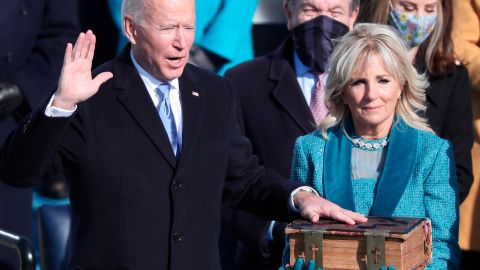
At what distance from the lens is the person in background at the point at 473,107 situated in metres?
6.27

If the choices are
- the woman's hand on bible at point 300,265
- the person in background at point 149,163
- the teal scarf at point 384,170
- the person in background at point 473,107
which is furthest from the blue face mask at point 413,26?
the woman's hand on bible at point 300,265

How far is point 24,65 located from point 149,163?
5.88ft

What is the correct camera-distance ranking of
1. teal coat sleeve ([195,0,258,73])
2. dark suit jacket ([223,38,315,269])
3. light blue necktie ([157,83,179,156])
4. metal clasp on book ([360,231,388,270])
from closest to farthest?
metal clasp on book ([360,231,388,270]), light blue necktie ([157,83,179,156]), dark suit jacket ([223,38,315,269]), teal coat sleeve ([195,0,258,73])

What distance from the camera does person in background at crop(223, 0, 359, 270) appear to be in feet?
18.9

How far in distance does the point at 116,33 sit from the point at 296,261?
10.4 feet

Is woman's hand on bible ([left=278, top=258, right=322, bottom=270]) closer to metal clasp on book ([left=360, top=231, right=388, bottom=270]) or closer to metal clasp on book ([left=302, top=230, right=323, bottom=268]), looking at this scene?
metal clasp on book ([left=302, top=230, right=323, bottom=268])

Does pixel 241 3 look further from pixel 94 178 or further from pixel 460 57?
pixel 94 178

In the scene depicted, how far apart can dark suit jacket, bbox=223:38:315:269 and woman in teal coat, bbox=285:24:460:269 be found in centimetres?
77

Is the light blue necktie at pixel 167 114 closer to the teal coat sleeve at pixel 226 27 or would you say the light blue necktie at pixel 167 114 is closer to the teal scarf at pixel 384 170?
the teal scarf at pixel 384 170

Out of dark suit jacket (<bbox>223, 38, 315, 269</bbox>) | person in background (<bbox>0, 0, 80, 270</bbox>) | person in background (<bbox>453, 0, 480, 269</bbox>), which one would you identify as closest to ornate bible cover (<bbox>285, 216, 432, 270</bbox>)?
dark suit jacket (<bbox>223, 38, 315, 269</bbox>)

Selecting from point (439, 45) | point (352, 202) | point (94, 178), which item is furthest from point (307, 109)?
point (94, 178)

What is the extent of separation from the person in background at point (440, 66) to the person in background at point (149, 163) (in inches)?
59.0

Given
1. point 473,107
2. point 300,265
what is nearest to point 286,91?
point 473,107

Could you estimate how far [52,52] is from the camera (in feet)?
20.4
